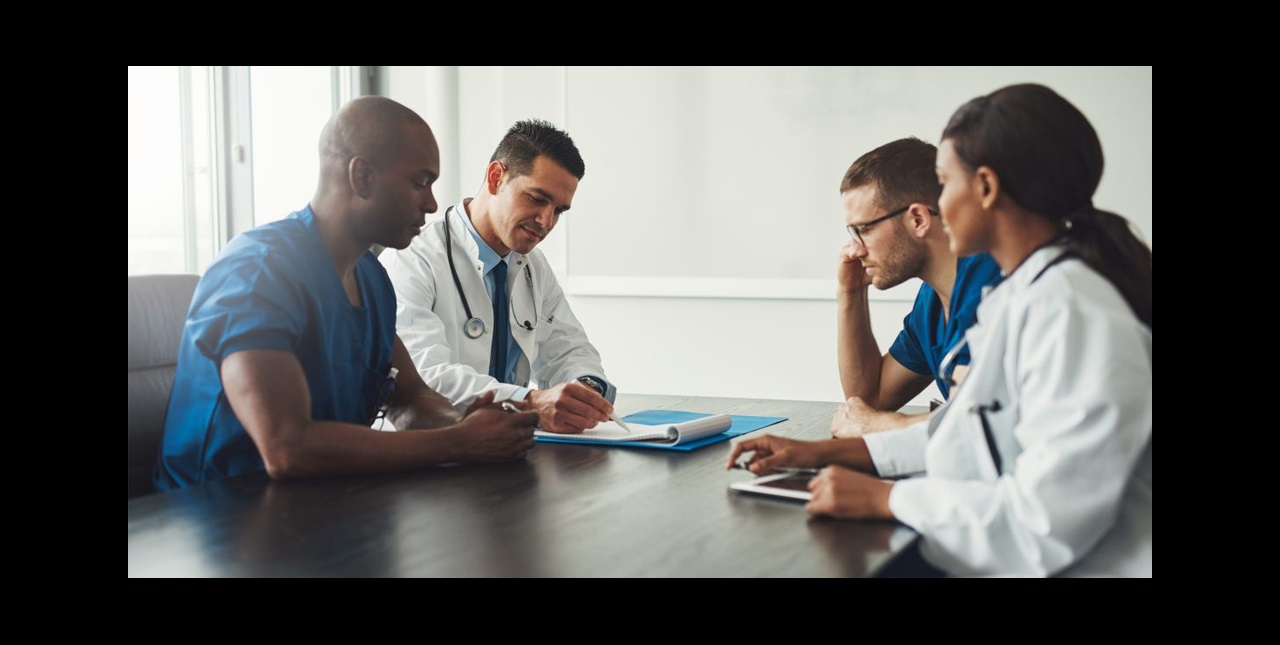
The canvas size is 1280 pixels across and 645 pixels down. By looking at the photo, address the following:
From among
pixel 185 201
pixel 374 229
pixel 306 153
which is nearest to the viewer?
pixel 374 229

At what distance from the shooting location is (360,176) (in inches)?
76.6

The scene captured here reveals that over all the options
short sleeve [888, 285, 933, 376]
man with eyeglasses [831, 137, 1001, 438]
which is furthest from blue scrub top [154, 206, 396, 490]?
short sleeve [888, 285, 933, 376]

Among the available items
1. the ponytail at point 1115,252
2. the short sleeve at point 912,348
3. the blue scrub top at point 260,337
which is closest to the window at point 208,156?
the blue scrub top at point 260,337

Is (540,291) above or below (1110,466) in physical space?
above

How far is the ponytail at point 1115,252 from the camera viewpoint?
1261 mm

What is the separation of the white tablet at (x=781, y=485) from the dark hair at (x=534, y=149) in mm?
1338

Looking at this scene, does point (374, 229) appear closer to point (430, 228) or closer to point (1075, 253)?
point (430, 228)

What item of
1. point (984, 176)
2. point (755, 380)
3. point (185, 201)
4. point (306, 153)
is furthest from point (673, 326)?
point (984, 176)

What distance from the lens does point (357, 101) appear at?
1992mm

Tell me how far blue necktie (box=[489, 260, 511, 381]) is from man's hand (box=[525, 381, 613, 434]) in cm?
64

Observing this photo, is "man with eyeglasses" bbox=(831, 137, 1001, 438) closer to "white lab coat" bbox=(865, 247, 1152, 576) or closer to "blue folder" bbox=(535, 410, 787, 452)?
"blue folder" bbox=(535, 410, 787, 452)

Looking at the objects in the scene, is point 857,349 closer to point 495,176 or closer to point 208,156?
point 495,176

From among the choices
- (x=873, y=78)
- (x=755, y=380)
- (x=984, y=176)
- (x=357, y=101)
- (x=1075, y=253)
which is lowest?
(x=755, y=380)

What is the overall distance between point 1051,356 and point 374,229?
127 centimetres
